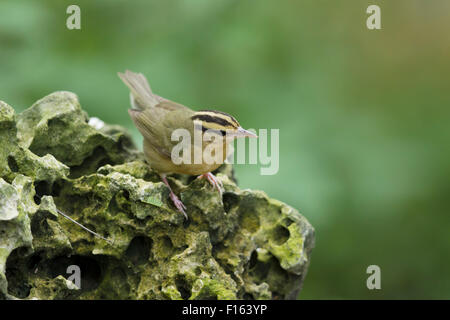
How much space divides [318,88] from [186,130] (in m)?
2.49

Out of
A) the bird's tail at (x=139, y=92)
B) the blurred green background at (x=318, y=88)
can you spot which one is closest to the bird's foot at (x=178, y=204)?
the bird's tail at (x=139, y=92)

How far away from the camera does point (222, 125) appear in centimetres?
382

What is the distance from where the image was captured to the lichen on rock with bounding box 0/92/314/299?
9.20 feet

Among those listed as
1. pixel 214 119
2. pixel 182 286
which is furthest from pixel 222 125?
pixel 182 286

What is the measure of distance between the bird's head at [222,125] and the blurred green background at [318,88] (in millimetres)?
1184

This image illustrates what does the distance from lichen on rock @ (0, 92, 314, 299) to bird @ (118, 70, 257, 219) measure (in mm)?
98

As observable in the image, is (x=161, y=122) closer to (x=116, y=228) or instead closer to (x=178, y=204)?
(x=178, y=204)

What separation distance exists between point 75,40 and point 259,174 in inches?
97.1

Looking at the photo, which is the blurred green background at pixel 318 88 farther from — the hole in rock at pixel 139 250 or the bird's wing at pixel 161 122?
the hole in rock at pixel 139 250

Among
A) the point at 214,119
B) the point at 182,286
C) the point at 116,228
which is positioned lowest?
the point at 182,286

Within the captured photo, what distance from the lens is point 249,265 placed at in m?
3.50

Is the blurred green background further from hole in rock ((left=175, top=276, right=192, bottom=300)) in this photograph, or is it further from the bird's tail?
hole in rock ((left=175, top=276, right=192, bottom=300))

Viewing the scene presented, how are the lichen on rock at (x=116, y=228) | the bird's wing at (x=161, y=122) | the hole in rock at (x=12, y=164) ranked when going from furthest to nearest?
the bird's wing at (x=161, y=122), the hole in rock at (x=12, y=164), the lichen on rock at (x=116, y=228)

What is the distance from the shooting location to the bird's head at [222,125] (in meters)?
3.82
